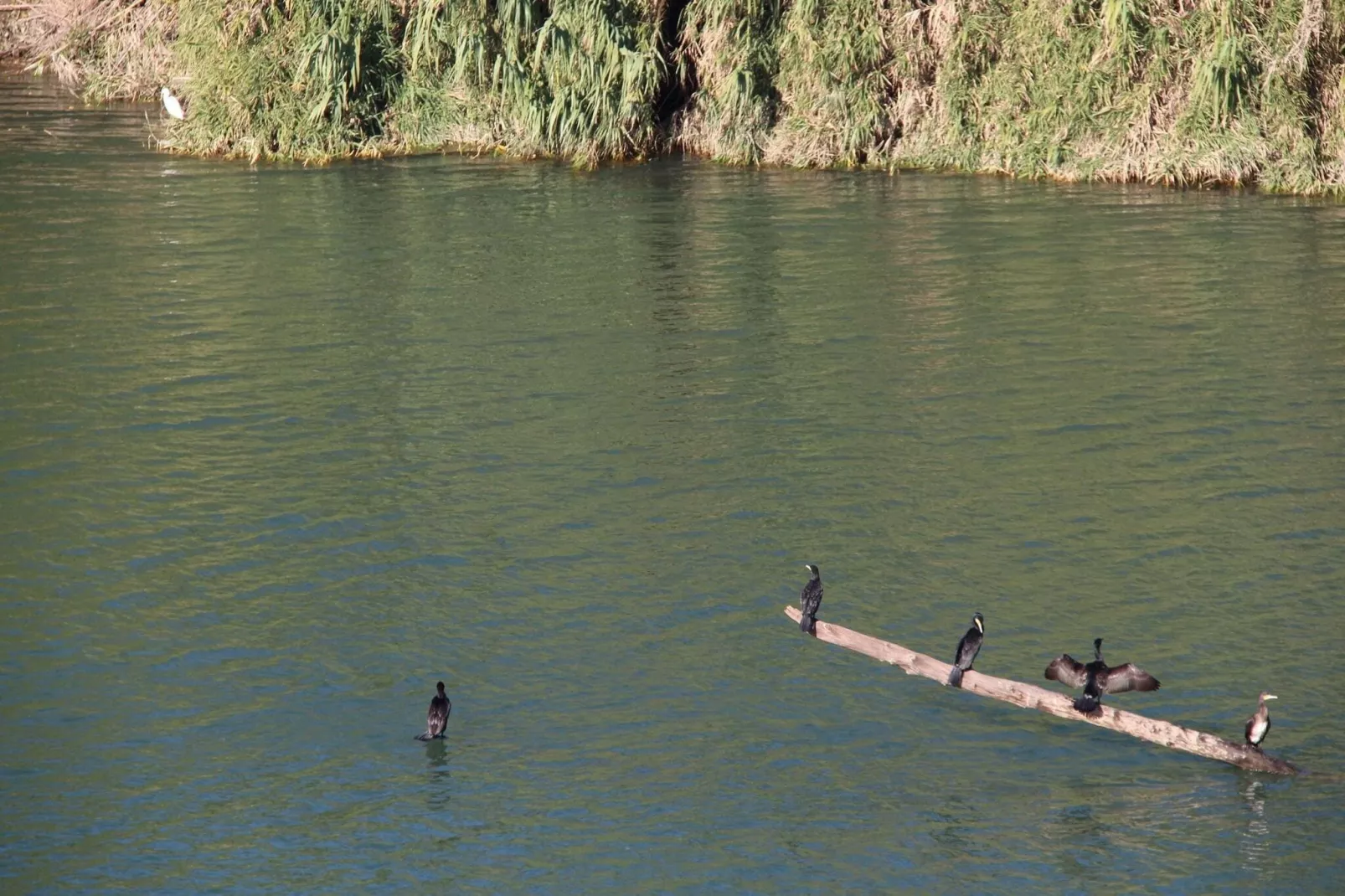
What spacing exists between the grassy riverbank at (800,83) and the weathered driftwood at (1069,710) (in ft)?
56.8

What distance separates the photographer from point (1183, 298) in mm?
20406

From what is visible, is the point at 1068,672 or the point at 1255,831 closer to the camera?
the point at 1255,831

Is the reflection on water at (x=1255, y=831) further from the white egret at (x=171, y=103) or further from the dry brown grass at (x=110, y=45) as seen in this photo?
the dry brown grass at (x=110, y=45)

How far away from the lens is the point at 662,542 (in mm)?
13977

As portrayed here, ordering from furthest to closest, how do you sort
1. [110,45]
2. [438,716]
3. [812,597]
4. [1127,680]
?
[110,45] → [812,597] → [438,716] → [1127,680]

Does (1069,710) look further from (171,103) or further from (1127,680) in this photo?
(171,103)

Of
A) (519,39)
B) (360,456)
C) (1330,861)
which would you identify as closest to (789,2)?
(519,39)

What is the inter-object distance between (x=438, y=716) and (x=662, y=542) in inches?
148

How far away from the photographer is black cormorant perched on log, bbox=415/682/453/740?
34.9ft

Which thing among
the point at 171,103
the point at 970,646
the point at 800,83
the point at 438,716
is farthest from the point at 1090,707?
the point at 171,103

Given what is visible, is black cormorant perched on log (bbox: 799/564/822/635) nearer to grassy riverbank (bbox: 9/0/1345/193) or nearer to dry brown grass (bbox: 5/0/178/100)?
grassy riverbank (bbox: 9/0/1345/193)

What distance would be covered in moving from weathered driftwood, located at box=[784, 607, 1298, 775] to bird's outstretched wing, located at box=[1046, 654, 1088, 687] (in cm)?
24

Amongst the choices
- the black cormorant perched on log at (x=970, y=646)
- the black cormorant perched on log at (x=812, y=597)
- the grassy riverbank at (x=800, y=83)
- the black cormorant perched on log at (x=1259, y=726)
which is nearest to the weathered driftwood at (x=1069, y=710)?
the black cormorant perched on log at (x=1259, y=726)

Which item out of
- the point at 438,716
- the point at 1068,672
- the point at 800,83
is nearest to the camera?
the point at 1068,672
